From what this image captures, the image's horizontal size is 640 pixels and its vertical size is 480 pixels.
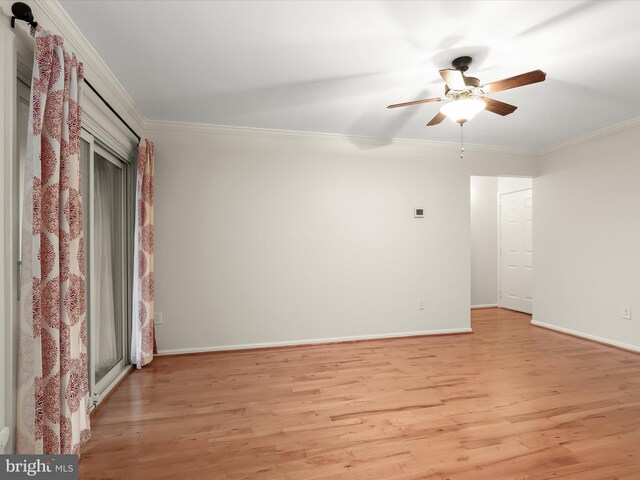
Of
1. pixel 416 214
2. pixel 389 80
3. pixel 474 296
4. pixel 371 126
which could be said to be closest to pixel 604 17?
pixel 389 80

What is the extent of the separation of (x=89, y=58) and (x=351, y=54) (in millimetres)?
1792

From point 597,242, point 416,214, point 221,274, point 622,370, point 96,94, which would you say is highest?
point 96,94

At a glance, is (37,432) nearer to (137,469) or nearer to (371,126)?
(137,469)

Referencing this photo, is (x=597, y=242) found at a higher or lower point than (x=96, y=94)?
lower

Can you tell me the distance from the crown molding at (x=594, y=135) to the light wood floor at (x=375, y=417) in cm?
252

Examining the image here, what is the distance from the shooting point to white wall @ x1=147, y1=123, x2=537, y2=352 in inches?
145

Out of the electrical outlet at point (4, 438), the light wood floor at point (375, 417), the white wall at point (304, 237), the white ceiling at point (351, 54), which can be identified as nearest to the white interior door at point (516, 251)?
the white wall at point (304, 237)

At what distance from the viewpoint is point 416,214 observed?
4359 mm

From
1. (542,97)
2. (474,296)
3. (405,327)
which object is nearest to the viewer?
(542,97)

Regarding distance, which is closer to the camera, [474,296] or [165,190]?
[165,190]

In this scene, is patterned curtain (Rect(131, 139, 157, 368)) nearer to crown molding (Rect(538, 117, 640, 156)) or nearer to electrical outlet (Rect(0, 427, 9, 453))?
electrical outlet (Rect(0, 427, 9, 453))

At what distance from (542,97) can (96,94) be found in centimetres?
369

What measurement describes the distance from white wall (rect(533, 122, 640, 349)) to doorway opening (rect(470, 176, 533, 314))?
3.19 feet

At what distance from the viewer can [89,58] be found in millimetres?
2248
